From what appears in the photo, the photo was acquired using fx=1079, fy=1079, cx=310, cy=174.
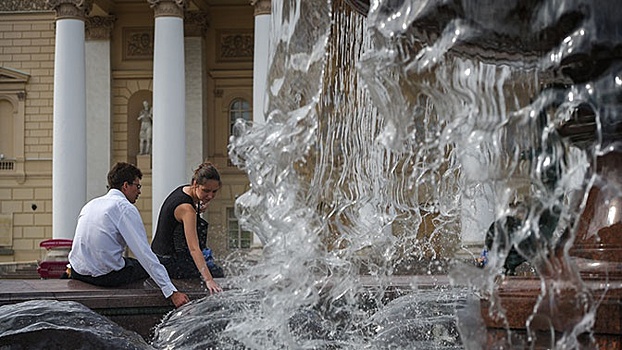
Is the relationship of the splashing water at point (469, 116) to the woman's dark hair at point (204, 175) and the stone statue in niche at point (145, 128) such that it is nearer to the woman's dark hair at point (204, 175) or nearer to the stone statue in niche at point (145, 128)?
the woman's dark hair at point (204, 175)

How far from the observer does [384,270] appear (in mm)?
8094

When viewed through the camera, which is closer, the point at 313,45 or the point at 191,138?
the point at 313,45

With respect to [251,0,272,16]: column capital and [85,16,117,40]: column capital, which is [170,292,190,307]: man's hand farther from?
[85,16,117,40]: column capital

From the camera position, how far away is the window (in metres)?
32.4

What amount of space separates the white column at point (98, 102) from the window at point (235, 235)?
4.29 metres

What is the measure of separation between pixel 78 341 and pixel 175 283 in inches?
78.0

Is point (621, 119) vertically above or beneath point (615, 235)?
above

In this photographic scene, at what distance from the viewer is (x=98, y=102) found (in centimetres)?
3578

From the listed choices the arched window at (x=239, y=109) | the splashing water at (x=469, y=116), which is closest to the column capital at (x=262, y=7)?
the arched window at (x=239, y=109)

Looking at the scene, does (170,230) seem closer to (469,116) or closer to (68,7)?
(469,116)

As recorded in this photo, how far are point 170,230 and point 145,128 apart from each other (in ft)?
94.6

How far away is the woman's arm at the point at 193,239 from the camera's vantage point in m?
7.31

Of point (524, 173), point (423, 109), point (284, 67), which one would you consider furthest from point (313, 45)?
point (524, 173)

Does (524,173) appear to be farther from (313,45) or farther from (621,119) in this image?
(313,45)
